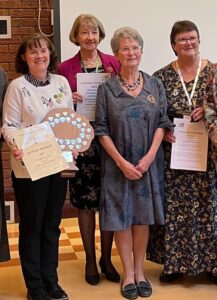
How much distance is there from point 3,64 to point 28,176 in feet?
6.09

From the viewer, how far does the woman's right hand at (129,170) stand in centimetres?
259

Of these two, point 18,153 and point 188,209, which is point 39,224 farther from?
point 188,209

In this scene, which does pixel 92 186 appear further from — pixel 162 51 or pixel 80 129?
pixel 162 51

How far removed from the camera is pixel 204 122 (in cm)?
272

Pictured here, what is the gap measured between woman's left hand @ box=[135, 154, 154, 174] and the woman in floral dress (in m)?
0.21

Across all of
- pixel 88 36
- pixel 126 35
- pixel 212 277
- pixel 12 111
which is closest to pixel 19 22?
pixel 88 36

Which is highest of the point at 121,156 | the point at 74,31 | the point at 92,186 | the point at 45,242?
the point at 74,31

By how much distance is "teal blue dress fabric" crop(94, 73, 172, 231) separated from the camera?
262cm

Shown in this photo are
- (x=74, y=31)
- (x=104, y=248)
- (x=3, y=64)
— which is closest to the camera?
(x=74, y=31)

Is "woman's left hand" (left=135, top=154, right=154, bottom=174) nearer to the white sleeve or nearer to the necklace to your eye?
the necklace

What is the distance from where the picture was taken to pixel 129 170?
102 inches

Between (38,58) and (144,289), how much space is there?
1371 millimetres

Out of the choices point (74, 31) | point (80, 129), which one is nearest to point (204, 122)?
point (80, 129)

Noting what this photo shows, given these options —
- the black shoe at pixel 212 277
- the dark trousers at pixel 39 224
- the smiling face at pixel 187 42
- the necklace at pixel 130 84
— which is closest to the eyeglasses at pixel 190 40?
the smiling face at pixel 187 42
